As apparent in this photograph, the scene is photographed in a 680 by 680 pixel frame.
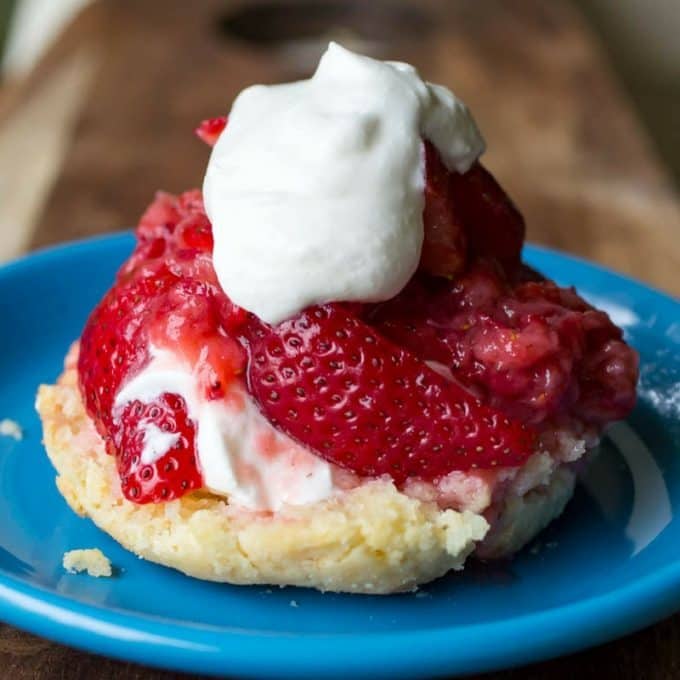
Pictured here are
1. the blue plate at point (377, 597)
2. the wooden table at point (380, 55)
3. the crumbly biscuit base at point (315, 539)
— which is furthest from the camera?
the wooden table at point (380, 55)

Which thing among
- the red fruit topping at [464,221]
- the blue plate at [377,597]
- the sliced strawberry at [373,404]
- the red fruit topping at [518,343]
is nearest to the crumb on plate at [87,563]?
the blue plate at [377,597]

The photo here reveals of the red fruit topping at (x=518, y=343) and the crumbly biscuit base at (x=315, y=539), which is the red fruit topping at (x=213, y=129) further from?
the crumbly biscuit base at (x=315, y=539)

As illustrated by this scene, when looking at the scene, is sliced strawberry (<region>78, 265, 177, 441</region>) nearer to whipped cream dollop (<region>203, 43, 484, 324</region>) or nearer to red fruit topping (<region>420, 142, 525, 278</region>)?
whipped cream dollop (<region>203, 43, 484, 324</region>)

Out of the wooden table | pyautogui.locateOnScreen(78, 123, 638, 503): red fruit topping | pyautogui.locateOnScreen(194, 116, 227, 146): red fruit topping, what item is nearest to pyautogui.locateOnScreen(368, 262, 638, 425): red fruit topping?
pyautogui.locateOnScreen(78, 123, 638, 503): red fruit topping

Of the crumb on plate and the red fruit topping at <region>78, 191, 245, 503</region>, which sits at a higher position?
the red fruit topping at <region>78, 191, 245, 503</region>

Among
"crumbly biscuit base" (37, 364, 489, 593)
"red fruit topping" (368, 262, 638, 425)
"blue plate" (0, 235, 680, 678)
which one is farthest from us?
"red fruit topping" (368, 262, 638, 425)

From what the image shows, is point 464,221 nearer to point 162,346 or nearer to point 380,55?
point 162,346

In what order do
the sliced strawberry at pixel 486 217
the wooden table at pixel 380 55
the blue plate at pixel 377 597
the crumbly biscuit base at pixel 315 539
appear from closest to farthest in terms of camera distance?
the blue plate at pixel 377 597 < the crumbly biscuit base at pixel 315 539 < the sliced strawberry at pixel 486 217 < the wooden table at pixel 380 55
